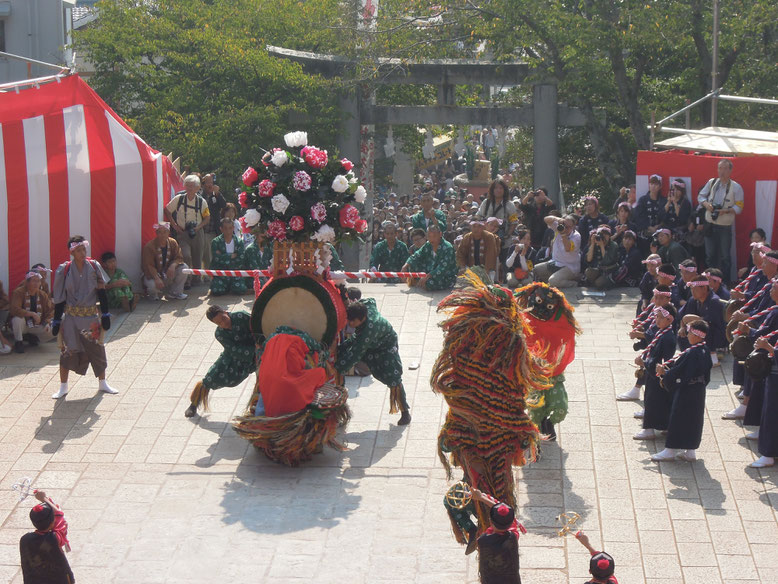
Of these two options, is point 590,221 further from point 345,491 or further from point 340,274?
point 345,491

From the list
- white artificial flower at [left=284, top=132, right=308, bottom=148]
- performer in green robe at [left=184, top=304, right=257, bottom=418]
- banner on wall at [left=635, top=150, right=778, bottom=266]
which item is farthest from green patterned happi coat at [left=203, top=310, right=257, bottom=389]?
banner on wall at [left=635, top=150, right=778, bottom=266]

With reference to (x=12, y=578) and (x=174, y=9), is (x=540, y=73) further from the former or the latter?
(x=12, y=578)

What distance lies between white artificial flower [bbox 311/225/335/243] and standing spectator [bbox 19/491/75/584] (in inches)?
163

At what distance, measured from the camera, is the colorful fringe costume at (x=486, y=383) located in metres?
7.71

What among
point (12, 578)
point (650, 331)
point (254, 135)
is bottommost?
point (12, 578)

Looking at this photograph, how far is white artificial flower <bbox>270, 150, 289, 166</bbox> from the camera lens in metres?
10.1

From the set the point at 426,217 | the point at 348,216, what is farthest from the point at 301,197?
the point at 426,217

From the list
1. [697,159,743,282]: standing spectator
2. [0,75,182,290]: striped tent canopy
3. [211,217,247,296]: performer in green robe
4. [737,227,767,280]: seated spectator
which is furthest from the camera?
[211,217,247,296]: performer in green robe

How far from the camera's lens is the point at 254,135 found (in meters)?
20.1

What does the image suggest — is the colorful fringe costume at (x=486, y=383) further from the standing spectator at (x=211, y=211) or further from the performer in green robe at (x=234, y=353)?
the standing spectator at (x=211, y=211)

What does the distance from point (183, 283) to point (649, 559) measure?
27.4ft

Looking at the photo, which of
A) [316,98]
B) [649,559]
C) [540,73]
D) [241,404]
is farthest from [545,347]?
[316,98]

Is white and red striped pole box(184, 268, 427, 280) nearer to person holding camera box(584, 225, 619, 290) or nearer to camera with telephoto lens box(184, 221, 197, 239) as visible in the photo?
camera with telephoto lens box(184, 221, 197, 239)

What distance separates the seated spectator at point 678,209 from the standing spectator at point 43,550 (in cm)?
1019
